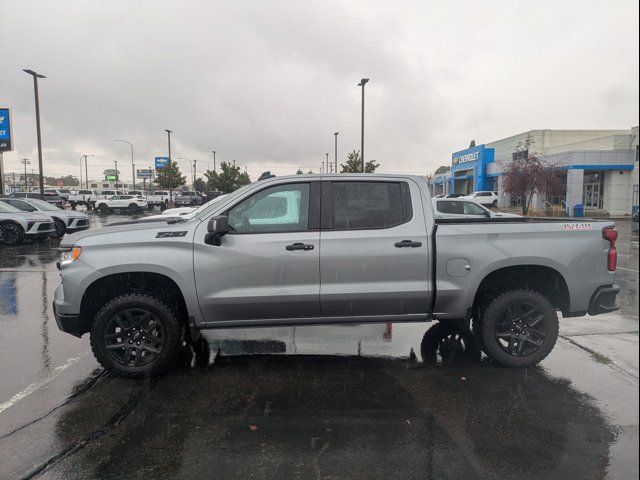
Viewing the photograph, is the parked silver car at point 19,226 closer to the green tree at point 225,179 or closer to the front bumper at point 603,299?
the front bumper at point 603,299

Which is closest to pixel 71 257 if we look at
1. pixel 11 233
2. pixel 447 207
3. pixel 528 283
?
pixel 528 283

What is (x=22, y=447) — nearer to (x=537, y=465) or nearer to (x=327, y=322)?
(x=327, y=322)

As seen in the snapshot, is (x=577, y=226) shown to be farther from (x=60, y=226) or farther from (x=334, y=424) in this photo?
(x=60, y=226)

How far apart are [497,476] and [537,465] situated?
34 cm

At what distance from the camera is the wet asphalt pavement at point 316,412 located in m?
3.26

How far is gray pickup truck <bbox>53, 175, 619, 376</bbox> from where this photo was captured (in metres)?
4.60

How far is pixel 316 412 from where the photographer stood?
4.00 metres

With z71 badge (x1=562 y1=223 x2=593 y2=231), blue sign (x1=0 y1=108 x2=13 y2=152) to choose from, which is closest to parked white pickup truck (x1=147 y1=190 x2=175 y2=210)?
blue sign (x1=0 y1=108 x2=13 y2=152)

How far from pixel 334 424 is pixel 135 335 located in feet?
7.06

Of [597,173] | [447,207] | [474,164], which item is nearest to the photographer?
[447,207]

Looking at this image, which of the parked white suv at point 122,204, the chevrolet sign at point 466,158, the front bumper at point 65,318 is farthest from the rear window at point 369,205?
the chevrolet sign at point 466,158

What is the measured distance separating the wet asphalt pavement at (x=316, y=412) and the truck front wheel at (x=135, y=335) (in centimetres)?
17

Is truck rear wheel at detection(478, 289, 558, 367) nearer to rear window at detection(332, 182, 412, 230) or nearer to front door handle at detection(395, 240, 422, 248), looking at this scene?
front door handle at detection(395, 240, 422, 248)

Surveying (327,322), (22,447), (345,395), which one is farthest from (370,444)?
(22,447)
